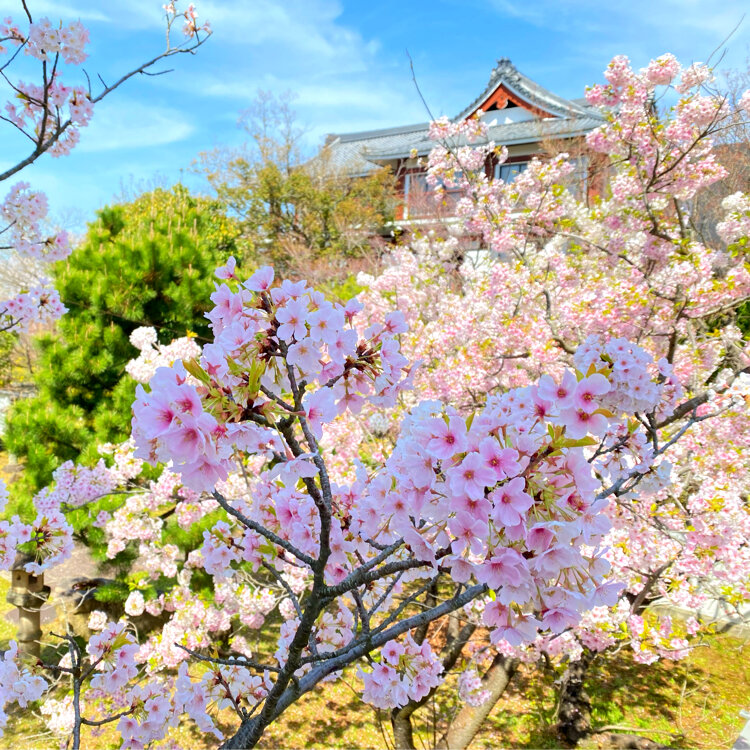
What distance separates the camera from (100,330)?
5336mm

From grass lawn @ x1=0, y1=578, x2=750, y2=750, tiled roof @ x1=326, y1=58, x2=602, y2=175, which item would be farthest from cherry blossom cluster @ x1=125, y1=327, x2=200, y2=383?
tiled roof @ x1=326, y1=58, x2=602, y2=175

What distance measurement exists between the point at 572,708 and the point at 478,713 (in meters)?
1.13

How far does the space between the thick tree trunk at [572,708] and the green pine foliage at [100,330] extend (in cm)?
494

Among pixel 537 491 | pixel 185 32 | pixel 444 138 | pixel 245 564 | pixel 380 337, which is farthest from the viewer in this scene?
pixel 444 138

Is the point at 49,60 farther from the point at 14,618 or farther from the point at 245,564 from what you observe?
the point at 14,618

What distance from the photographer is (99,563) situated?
505cm

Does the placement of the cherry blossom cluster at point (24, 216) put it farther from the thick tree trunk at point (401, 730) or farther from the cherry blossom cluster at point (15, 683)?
the thick tree trunk at point (401, 730)

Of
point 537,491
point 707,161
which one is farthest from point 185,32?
point 707,161

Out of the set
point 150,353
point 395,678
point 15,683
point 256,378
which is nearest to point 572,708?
point 395,678

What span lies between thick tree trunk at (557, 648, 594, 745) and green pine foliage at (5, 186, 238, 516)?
4.94m

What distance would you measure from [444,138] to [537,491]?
5.79 meters

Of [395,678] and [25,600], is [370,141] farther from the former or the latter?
[395,678]

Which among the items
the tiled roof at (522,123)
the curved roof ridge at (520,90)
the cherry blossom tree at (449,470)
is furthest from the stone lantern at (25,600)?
the curved roof ridge at (520,90)

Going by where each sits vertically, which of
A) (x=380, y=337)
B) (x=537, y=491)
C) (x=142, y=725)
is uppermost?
(x=380, y=337)
